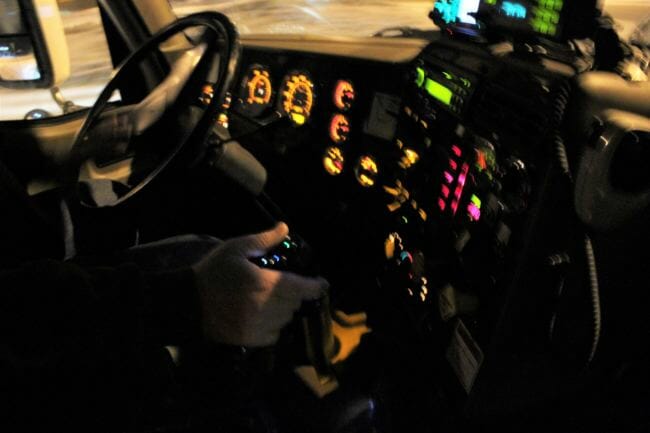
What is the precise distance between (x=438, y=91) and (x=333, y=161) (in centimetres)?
69

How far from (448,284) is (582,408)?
0.58m

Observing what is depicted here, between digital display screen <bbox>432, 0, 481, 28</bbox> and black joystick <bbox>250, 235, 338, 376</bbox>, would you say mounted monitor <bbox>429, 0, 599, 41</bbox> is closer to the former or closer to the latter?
digital display screen <bbox>432, 0, 481, 28</bbox>

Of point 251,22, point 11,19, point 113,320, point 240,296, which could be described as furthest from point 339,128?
point 251,22

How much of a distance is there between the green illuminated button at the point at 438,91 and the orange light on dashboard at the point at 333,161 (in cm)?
56

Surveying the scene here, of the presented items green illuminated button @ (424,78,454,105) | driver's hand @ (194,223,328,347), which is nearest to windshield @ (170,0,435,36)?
green illuminated button @ (424,78,454,105)

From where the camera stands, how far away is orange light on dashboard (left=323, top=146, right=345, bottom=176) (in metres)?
1.90

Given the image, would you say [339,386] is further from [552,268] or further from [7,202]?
[7,202]

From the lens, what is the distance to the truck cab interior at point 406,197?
3.22ft

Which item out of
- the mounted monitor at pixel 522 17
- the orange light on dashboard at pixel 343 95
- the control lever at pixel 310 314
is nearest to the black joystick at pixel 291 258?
the control lever at pixel 310 314

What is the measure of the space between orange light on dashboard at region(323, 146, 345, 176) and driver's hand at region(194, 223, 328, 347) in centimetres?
90

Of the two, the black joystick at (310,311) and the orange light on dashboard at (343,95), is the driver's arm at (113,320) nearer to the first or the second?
the black joystick at (310,311)

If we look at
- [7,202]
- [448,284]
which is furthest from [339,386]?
[7,202]

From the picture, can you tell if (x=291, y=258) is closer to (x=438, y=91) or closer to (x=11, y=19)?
(x=438, y=91)

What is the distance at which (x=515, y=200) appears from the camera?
3.42 feet
